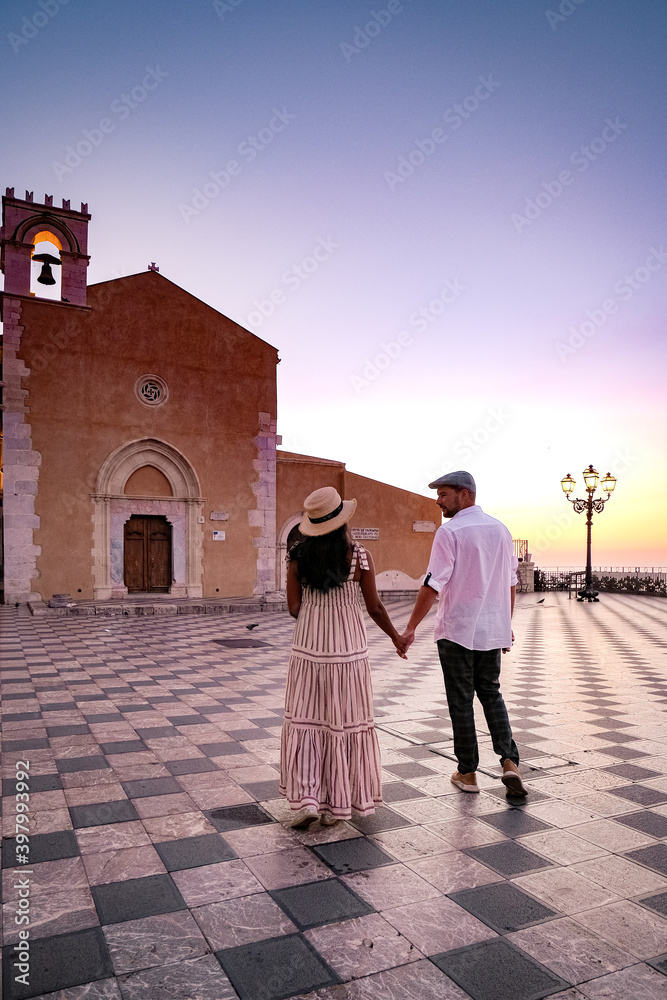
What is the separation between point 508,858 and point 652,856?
70 cm

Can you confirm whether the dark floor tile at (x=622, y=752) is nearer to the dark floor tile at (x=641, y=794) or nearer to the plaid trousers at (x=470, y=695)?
the dark floor tile at (x=641, y=794)

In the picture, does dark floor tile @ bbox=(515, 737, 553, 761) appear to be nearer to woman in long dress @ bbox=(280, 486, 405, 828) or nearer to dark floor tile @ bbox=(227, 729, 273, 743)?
woman in long dress @ bbox=(280, 486, 405, 828)

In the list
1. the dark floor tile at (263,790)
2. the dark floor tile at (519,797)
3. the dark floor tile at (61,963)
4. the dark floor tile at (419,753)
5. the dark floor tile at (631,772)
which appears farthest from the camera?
the dark floor tile at (419,753)

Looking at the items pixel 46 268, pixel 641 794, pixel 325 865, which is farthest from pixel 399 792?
pixel 46 268

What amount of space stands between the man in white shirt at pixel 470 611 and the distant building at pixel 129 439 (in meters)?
15.7

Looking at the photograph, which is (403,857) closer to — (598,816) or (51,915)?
(598,816)

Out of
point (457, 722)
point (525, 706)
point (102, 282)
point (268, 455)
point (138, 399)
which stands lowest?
point (525, 706)

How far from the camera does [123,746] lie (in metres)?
4.89

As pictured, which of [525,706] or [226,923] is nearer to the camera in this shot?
[226,923]

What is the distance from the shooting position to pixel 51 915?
8.48 feet

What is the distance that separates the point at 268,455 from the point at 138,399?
172 inches

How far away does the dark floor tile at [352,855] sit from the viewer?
303 centimetres

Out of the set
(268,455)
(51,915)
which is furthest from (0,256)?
(51,915)

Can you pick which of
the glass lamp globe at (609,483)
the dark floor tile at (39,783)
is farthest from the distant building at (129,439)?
the dark floor tile at (39,783)
